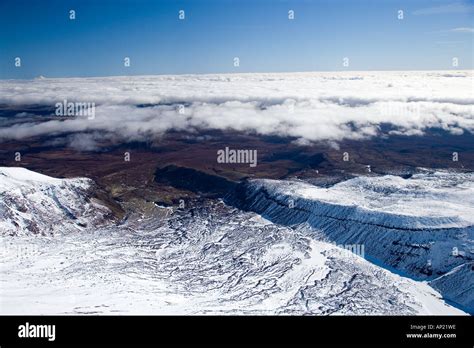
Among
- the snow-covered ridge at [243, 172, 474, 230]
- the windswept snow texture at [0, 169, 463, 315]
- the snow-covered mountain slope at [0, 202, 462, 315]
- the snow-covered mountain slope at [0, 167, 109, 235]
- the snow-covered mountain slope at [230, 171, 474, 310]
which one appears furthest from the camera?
the snow-covered mountain slope at [0, 167, 109, 235]

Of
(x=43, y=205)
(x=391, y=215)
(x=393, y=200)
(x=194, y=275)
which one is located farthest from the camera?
(x=393, y=200)

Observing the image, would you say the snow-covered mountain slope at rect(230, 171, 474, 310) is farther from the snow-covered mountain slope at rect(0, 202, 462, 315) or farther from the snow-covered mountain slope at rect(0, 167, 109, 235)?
the snow-covered mountain slope at rect(0, 167, 109, 235)

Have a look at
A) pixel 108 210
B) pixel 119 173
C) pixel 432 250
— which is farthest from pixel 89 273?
pixel 119 173

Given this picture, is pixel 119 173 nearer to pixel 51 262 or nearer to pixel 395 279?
pixel 51 262

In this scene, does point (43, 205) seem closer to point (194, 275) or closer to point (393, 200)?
point (194, 275)

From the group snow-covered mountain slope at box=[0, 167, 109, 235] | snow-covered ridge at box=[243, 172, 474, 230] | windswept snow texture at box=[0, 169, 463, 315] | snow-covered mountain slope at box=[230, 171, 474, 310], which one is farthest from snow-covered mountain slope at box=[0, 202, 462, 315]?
snow-covered ridge at box=[243, 172, 474, 230]

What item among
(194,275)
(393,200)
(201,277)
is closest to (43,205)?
(194,275)
